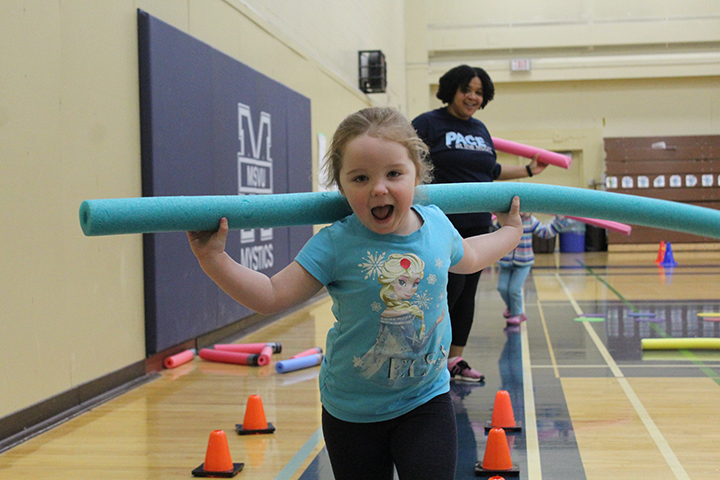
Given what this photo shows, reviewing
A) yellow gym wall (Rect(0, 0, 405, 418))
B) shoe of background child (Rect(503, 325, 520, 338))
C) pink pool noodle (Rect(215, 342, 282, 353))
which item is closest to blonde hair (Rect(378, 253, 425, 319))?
yellow gym wall (Rect(0, 0, 405, 418))

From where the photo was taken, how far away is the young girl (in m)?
1.64

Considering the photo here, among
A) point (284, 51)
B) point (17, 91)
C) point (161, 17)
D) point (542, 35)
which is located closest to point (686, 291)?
point (284, 51)

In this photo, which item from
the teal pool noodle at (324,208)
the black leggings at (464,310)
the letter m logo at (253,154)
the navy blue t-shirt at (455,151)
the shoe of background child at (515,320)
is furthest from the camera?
the shoe of background child at (515,320)

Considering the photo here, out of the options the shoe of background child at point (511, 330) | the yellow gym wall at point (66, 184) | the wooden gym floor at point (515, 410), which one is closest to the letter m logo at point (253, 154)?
the yellow gym wall at point (66, 184)

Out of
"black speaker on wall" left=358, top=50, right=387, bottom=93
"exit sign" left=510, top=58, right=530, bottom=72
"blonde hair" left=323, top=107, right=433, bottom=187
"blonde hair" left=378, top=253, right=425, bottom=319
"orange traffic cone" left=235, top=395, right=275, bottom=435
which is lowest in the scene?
"orange traffic cone" left=235, top=395, right=275, bottom=435

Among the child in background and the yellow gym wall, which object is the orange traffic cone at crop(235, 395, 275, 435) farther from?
the child in background

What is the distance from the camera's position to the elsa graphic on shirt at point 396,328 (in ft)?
5.49

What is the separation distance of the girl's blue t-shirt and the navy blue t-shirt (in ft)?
6.72

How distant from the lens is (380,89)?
12297mm

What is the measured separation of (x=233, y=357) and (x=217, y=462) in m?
2.31

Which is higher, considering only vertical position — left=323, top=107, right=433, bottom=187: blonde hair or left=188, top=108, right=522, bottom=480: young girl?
left=323, top=107, right=433, bottom=187: blonde hair

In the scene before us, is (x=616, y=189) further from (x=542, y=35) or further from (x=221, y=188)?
(x=221, y=188)

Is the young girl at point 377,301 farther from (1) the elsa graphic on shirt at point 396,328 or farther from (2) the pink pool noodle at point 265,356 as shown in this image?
(2) the pink pool noodle at point 265,356

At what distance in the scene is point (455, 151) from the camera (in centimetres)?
382
